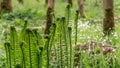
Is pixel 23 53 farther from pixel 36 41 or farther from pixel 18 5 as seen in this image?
pixel 18 5

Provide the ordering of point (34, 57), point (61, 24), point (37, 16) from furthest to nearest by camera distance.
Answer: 1. point (37, 16)
2. point (61, 24)
3. point (34, 57)

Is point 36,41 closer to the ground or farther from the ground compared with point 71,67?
farther from the ground

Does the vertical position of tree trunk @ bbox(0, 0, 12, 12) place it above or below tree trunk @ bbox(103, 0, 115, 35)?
above

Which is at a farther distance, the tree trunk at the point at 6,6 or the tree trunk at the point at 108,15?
the tree trunk at the point at 6,6

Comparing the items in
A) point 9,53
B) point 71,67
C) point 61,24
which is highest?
point 61,24

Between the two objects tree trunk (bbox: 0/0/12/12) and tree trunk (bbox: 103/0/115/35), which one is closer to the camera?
tree trunk (bbox: 103/0/115/35)

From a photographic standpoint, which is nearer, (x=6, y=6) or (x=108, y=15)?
(x=108, y=15)

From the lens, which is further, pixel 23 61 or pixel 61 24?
pixel 61 24

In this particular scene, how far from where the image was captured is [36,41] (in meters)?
1.60

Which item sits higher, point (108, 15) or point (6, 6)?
Answer: point (6, 6)

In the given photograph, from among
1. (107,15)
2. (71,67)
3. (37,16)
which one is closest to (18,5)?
(37,16)

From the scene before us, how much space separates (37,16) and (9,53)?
19.1 metres

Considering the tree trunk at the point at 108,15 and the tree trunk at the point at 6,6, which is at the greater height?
the tree trunk at the point at 6,6

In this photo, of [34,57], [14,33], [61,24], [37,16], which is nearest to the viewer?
[34,57]
